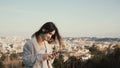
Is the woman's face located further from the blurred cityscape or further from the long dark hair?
the blurred cityscape

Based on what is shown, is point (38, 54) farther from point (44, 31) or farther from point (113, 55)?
point (113, 55)

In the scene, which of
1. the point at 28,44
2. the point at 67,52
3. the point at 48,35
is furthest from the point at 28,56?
the point at 67,52

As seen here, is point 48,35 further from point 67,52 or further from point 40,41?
point 67,52

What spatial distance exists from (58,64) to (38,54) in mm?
11331

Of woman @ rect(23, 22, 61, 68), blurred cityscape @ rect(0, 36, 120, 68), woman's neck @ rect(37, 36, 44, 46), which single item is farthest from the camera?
blurred cityscape @ rect(0, 36, 120, 68)

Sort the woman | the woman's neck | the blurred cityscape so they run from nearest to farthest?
the woman → the woman's neck → the blurred cityscape

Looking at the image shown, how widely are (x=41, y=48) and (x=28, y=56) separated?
18cm

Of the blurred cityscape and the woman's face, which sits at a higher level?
the woman's face

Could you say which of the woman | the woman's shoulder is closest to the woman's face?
the woman

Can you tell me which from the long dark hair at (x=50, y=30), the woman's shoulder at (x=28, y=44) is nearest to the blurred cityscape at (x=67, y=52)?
the long dark hair at (x=50, y=30)

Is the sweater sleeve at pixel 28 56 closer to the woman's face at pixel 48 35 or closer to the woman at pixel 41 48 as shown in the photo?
the woman at pixel 41 48

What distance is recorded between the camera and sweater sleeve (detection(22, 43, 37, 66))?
378cm

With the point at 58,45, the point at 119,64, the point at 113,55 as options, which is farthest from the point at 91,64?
the point at 58,45

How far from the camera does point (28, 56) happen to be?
3795mm
